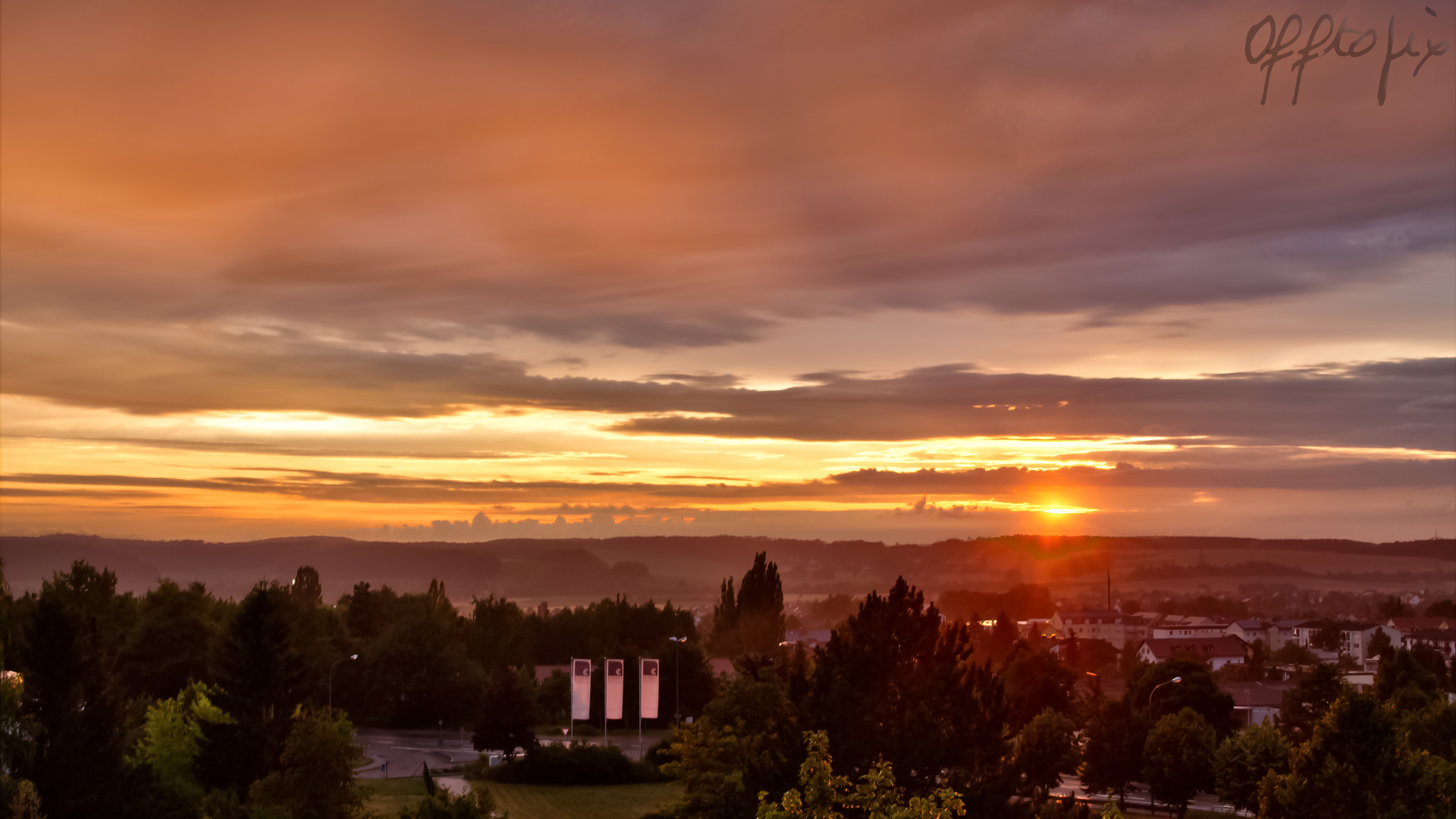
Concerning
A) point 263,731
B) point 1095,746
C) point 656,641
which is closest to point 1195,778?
point 1095,746

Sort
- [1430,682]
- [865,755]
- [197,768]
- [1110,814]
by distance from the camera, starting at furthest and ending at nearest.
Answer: [1430,682] → [197,768] → [865,755] → [1110,814]

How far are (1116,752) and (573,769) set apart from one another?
1453 inches

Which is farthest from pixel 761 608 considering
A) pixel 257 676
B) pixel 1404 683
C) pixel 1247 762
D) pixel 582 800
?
pixel 257 676

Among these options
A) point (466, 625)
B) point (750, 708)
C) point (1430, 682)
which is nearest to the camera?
point (750, 708)

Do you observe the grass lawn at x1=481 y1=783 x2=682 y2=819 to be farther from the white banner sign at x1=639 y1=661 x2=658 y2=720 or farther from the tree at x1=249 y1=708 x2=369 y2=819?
the tree at x1=249 y1=708 x2=369 y2=819

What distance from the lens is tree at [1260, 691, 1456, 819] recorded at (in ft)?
147

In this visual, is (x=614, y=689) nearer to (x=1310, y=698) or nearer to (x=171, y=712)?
(x=171, y=712)

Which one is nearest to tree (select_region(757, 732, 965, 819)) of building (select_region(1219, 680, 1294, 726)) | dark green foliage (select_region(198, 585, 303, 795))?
dark green foliage (select_region(198, 585, 303, 795))

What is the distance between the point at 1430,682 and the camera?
3848 inches

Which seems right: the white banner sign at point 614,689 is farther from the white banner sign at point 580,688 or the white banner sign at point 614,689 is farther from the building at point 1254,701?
the building at point 1254,701

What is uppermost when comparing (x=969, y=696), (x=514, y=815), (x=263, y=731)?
(x=969, y=696)

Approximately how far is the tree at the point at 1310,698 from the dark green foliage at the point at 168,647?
297ft

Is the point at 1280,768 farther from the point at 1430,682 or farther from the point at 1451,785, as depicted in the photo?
the point at 1430,682

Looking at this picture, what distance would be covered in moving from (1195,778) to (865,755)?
143ft
